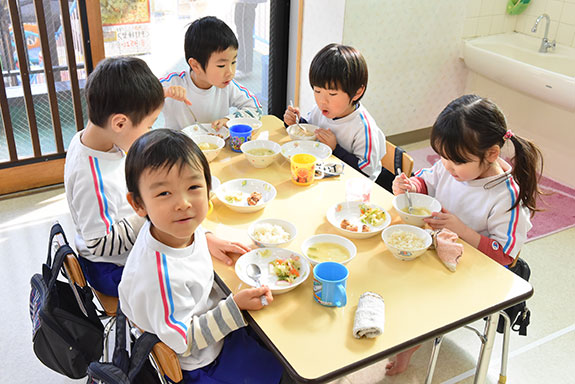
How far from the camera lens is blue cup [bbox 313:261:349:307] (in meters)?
1.38

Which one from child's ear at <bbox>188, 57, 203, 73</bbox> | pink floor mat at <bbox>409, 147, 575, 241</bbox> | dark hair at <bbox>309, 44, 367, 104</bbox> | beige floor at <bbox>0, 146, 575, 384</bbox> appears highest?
dark hair at <bbox>309, 44, 367, 104</bbox>

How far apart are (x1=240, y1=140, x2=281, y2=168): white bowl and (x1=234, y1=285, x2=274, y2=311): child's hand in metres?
0.78

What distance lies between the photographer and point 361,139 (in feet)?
7.53

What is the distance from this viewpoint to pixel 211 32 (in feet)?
7.65

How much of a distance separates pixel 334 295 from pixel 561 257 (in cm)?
200

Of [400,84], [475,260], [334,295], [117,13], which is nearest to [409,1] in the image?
[400,84]

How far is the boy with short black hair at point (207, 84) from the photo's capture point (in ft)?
7.73

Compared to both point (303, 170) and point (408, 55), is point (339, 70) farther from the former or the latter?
point (408, 55)

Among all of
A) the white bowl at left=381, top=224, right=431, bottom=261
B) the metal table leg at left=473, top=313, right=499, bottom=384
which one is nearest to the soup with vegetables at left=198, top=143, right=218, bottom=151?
the white bowl at left=381, top=224, right=431, bottom=261

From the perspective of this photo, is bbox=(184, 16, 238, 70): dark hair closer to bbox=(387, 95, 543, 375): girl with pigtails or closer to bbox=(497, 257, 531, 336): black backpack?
bbox=(387, 95, 543, 375): girl with pigtails

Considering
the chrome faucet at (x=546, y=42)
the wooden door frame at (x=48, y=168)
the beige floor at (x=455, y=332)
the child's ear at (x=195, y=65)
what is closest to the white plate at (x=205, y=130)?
the child's ear at (x=195, y=65)

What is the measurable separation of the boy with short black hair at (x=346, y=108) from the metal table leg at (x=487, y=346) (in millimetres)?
831

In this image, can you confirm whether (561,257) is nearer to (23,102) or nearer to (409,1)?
(409,1)

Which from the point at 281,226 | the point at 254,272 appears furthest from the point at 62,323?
the point at 281,226
